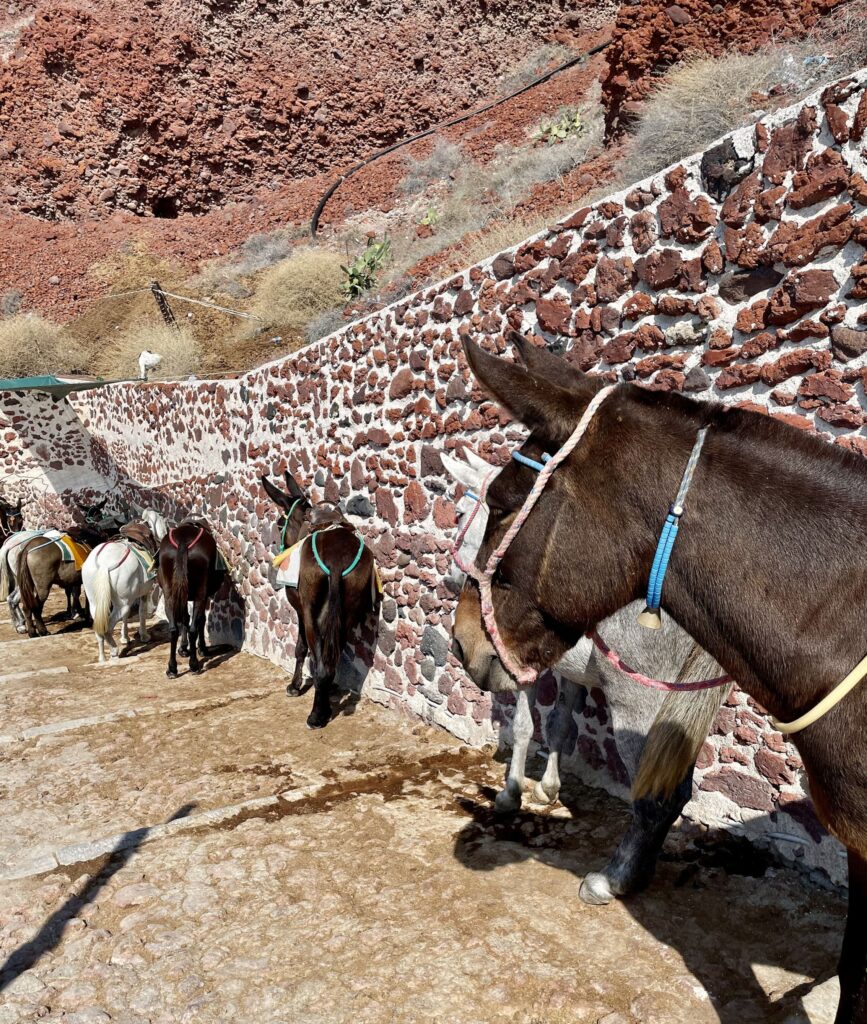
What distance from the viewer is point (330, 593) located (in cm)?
573

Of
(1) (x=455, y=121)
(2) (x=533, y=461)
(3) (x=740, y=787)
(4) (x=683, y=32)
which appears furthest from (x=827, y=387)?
(1) (x=455, y=121)

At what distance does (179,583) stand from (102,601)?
1371mm

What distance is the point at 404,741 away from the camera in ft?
17.5

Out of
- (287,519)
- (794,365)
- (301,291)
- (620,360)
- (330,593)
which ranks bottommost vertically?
(330,593)

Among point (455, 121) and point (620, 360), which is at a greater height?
point (455, 121)

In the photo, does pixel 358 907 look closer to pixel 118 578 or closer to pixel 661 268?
pixel 661 268

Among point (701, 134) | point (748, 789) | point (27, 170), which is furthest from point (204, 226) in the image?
point (748, 789)

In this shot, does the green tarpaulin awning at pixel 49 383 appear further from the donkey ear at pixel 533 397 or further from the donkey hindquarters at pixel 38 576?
the donkey ear at pixel 533 397

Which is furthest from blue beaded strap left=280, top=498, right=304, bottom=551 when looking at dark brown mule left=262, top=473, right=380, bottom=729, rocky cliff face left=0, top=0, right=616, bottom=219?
rocky cliff face left=0, top=0, right=616, bottom=219

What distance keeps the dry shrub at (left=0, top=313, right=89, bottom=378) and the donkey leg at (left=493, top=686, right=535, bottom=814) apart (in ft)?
65.0

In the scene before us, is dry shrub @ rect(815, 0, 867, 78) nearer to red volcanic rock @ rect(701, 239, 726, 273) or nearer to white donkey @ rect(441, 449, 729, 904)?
red volcanic rock @ rect(701, 239, 726, 273)

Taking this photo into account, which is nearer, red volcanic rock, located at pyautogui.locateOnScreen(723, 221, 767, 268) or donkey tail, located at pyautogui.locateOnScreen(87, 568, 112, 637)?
red volcanic rock, located at pyautogui.locateOnScreen(723, 221, 767, 268)

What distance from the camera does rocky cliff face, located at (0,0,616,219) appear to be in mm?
23562

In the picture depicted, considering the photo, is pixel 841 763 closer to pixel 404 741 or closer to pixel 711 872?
pixel 711 872
